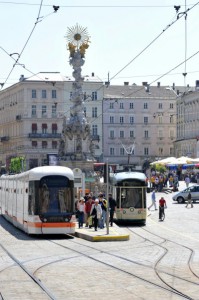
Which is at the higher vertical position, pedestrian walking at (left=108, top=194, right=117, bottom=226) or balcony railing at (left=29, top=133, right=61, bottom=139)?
balcony railing at (left=29, top=133, right=61, bottom=139)

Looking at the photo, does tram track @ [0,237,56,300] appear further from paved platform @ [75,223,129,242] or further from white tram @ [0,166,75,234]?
white tram @ [0,166,75,234]

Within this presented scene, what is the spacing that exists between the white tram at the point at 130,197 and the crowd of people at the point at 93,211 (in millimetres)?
1687

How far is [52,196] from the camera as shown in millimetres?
35094

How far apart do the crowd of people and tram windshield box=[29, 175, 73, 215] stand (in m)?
2.01

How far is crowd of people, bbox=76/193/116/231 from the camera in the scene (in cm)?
3700

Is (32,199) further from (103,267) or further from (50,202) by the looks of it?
(103,267)

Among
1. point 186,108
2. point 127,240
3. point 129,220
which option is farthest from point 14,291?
point 186,108

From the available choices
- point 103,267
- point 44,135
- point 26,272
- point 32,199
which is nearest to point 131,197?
point 32,199

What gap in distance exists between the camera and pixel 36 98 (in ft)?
460

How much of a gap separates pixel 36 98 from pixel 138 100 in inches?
590

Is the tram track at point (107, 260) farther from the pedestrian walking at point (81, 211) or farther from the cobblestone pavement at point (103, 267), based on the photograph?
the pedestrian walking at point (81, 211)

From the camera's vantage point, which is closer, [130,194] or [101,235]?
[101,235]

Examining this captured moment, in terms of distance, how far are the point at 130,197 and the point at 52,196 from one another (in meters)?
9.87

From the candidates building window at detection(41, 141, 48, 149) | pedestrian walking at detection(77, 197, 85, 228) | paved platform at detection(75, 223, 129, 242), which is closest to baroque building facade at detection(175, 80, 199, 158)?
building window at detection(41, 141, 48, 149)
